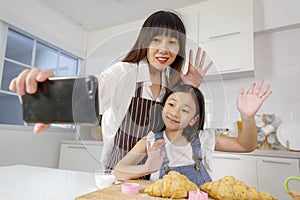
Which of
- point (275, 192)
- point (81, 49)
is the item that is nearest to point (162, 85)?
point (275, 192)

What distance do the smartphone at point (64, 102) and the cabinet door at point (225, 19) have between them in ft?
5.24

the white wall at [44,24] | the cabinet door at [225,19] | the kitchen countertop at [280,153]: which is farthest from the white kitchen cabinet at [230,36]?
the white wall at [44,24]

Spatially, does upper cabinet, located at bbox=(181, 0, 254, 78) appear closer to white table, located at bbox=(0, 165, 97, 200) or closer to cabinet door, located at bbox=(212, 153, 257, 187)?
cabinet door, located at bbox=(212, 153, 257, 187)

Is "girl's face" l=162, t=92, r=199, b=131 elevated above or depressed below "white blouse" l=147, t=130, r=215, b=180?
above

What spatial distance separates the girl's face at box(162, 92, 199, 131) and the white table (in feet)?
0.93

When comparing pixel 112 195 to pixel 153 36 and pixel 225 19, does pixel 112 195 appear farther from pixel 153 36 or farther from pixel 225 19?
pixel 225 19

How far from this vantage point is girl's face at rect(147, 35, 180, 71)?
1.48 ft

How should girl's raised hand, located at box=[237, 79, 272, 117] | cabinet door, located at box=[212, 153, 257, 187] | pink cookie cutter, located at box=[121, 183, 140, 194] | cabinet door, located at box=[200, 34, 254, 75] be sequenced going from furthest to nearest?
cabinet door, located at box=[200, 34, 254, 75]
cabinet door, located at box=[212, 153, 257, 187]
girl's raised hand, located at box=[237, 79, 272, 117]
pink cookie cutter, located at box=[121, 183, 140, 194]

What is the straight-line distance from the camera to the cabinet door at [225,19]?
163 cm

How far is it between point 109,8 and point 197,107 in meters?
1.85

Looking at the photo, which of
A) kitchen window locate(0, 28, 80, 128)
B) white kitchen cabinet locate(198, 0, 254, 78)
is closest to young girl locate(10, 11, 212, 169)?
white kitchen cabinet locate(198, 0, 254, 78)

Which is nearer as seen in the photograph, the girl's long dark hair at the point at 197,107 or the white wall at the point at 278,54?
the girl's long dark hair at the point at 197,107

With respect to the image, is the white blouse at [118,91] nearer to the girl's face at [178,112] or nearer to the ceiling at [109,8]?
the girl's face at [178,112]

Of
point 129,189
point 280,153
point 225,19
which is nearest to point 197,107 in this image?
point 129,189
